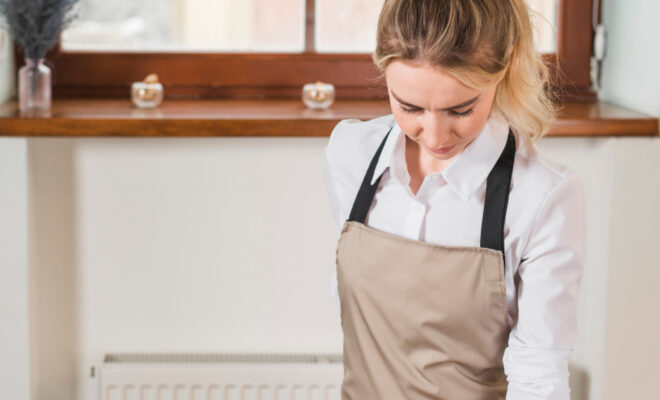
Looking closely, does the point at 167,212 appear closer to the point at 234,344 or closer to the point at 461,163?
the point at 234,344

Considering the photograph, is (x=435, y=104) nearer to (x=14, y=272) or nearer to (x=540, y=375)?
(x=540, y=375)

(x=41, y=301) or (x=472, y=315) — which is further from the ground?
(x=472, y=315)

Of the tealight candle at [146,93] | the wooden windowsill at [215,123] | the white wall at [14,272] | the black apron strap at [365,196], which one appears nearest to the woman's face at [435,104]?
the black apron strap at [365,196]

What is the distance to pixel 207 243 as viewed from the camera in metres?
2.08

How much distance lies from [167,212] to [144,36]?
47cm

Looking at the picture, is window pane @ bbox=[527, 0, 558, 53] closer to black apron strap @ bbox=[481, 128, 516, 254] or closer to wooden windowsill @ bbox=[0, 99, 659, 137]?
wooden windowsill @ bbox=[0, 99, 659, 137]

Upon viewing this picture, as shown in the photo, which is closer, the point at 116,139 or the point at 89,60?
the point at 116,139

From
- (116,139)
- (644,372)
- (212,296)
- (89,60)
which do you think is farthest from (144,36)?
(644,372)

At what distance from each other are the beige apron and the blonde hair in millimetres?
169

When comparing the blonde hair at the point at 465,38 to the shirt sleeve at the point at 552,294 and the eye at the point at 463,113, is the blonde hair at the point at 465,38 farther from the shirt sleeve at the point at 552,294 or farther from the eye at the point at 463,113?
the shirt sleeve at the point at 552,294

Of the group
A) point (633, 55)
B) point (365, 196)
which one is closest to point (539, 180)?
point (365, 196)

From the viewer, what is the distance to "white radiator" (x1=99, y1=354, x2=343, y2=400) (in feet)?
6.67

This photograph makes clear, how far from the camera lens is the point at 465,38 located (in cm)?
108

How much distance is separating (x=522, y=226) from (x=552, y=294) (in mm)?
103
